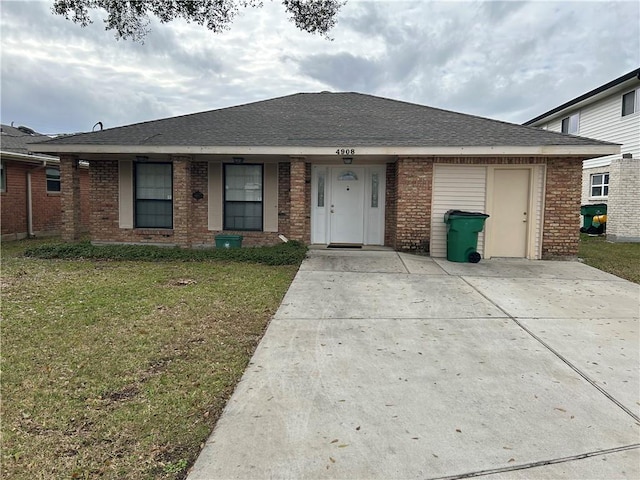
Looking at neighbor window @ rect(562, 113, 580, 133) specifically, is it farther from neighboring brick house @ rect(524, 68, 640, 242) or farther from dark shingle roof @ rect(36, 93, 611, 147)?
dark shingle roof @ rect(36, 93, 611, 147)

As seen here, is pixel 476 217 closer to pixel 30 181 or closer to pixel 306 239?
pixel 306 239

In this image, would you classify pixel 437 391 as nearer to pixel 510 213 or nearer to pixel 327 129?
pixel 510 213

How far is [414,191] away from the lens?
9.89 meters

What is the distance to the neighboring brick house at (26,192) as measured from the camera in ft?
43.6

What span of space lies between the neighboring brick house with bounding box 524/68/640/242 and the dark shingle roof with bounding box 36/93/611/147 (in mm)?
5666

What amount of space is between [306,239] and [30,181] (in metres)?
10.2

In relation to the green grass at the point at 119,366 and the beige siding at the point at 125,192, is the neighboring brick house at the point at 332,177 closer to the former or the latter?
the beige siding at the point at 125,192

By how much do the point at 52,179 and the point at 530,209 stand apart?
16.1 meters

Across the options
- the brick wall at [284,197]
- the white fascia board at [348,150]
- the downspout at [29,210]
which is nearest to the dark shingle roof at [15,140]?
the downspout at [29,210]

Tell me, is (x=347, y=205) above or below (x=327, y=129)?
below

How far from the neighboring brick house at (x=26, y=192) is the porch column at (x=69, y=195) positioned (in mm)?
1647

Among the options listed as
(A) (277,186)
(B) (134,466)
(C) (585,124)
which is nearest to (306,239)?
(A) (277,186)

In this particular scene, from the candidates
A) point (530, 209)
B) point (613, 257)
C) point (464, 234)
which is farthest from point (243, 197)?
point (613, 257)

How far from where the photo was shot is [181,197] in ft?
34.6
